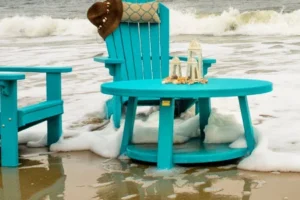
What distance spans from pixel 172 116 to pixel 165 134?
0.11m

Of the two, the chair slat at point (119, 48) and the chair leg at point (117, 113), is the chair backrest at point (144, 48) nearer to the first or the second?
the chair slat at point (119, 48)

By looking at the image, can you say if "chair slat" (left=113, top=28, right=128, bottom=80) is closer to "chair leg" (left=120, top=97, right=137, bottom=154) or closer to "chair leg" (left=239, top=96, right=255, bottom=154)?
"chair leg" (left=120, top=97, right=137, bottom=154)

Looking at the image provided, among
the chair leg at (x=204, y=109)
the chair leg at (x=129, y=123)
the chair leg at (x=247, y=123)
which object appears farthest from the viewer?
the chair leg at (x=204, y=109)

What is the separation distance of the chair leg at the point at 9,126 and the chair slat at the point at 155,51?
1.68m

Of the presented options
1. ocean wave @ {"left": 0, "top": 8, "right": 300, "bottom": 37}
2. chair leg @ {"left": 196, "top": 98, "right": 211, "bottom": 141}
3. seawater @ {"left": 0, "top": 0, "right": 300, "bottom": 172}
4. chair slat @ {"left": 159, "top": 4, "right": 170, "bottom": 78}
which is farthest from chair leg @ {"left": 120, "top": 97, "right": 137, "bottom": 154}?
ocean wave @ {"left": 0, "top": 8, "right": 300, "bottom": 37}

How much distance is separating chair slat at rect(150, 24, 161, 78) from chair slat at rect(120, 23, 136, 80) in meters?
0.18

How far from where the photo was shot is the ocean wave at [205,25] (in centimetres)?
1734

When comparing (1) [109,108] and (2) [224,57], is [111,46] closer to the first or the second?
(1) [109,108]

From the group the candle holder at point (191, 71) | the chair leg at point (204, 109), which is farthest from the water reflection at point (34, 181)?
the chair leg at point (204, 109)

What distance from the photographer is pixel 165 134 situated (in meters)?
3.36

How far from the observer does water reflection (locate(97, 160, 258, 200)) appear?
9.45 ft

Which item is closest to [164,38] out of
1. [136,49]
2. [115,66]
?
[136,49]

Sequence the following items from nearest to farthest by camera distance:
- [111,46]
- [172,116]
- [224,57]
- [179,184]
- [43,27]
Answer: [179,184], [172,116], [111,46], [224,57], [43,27]

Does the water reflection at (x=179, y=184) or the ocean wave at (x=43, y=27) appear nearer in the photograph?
the water reflection at (x=179, y=184)
